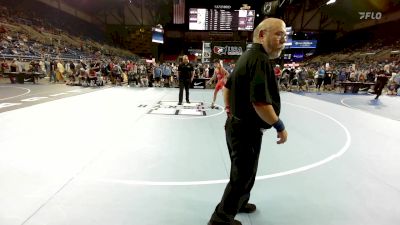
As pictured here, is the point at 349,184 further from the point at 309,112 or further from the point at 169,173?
the point at 309,112

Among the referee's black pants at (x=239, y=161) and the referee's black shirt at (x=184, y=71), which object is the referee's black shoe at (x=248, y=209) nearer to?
the referee's black pants at (x=239, y=161)

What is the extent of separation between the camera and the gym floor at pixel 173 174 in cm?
269

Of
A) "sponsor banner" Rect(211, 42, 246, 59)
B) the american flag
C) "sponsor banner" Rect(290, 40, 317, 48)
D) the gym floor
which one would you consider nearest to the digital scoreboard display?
the american flag

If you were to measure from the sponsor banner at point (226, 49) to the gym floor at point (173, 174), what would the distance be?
1089 cm

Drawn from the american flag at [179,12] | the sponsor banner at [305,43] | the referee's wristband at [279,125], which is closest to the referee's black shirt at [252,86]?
the referee's wristband at [279,125]

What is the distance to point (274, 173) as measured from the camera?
376 centimetres

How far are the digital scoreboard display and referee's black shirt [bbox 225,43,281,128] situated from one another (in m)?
20.7

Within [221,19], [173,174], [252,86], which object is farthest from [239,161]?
[221,19]

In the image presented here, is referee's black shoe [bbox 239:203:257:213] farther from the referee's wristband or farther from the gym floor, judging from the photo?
the referee's wristband

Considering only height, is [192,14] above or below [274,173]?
above

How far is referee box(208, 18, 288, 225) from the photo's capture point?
195 centimetres

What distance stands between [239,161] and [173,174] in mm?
1636

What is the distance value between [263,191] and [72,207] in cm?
213

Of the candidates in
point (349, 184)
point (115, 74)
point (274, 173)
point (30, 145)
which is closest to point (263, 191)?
point (274, 173)
